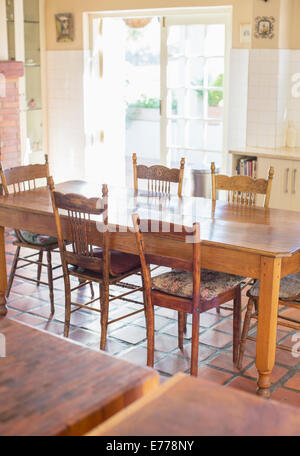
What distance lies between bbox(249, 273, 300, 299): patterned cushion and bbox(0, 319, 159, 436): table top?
2141 millimetres

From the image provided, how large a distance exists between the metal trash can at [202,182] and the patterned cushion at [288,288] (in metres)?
2.91

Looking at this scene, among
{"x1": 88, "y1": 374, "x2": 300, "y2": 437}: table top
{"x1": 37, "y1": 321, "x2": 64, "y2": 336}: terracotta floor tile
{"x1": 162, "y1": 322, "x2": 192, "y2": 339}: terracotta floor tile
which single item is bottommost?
{"x1": 162, "y1": 322, "x2": 192, "y2": 339}: terracotta floor tile

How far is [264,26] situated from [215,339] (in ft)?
10.4

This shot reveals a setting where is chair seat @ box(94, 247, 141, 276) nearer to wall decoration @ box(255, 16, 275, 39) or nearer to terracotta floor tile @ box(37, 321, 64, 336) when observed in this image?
terracotta floor tile @ box(37, 321, 64, 336)

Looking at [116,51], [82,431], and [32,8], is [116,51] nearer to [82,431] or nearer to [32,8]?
[32,8]

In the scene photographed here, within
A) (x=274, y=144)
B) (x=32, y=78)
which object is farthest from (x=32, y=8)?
(x=274, y=144)

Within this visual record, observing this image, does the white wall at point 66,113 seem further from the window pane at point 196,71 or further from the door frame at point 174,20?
the window pane at point 196,71

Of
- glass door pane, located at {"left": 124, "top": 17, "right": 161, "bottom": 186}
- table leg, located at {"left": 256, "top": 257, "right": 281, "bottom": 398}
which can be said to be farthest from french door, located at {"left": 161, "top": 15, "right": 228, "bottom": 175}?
glass door pane, located at {"left": 124, "top": 17, "right": 161, "bottom": 186}

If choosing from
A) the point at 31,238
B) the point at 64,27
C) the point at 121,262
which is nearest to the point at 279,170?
the point at 121,262

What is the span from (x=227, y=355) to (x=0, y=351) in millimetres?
2517

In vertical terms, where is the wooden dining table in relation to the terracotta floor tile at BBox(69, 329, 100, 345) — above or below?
above

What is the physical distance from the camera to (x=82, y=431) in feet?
3.12

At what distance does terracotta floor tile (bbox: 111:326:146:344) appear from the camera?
3759mm

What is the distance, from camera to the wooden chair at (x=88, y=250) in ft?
11.1
